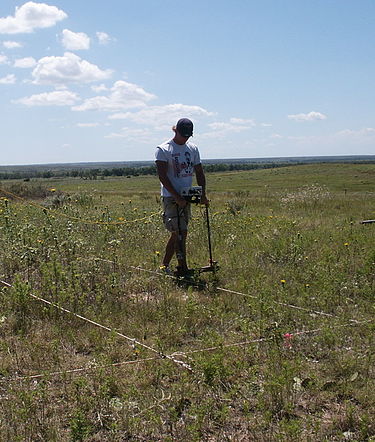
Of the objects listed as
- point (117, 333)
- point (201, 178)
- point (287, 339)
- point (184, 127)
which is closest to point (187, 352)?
point (117, 333)

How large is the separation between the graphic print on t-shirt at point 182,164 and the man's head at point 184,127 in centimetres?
33

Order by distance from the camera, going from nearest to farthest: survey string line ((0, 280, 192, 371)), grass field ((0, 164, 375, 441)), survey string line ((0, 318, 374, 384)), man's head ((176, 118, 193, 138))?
grass field ((0, 164, 375, 441)), survey string line ((0, 318, 374, 384)), survey string line ((0, 280, 192, 371)), man's head ((176, 118, 193, 138))

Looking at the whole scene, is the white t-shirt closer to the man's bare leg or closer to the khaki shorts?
the khaki shorts

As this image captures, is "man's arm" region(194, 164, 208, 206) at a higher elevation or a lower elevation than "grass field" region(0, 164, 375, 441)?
higher

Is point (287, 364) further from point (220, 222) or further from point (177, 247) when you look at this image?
point (220, 222)

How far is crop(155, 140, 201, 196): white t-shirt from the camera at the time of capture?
22.7ft

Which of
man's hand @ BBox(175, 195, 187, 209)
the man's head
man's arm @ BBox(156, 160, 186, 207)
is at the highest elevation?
the man's head

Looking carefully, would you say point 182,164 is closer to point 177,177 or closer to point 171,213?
point 177,177

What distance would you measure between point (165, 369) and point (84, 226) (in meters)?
7.15

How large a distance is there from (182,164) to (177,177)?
204 mm

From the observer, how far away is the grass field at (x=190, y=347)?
3496mm

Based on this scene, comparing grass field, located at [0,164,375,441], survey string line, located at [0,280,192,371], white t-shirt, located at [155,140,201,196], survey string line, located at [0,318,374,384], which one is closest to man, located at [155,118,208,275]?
white t-shirt, located at [155,140,201,196]

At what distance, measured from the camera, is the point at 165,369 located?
4.20 metres

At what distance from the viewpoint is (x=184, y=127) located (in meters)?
6.80
